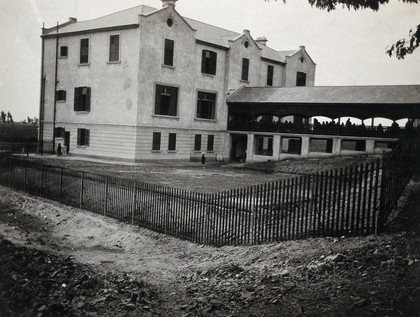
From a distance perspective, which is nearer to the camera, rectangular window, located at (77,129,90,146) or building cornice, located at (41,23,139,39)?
building cornice, located at (41,23,139,39)

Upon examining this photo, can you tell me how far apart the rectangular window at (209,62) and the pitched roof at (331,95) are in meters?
3.69

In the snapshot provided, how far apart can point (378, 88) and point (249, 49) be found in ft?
47.9

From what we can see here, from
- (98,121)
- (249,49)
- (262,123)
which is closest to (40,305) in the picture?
(98,121)

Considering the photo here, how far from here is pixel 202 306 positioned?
6.80 metres

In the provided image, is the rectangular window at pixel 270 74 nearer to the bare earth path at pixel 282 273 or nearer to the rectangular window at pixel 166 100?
the rectangular window at pixel 166 100

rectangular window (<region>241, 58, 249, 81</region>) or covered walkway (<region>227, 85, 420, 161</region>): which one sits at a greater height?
rectangular window (<region>241, 58, 249, 81</region>)

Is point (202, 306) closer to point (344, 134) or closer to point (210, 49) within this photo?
point (344, 134)

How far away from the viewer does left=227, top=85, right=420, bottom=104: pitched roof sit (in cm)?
3102

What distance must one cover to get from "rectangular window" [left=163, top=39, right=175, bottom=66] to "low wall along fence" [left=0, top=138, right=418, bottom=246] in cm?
1726

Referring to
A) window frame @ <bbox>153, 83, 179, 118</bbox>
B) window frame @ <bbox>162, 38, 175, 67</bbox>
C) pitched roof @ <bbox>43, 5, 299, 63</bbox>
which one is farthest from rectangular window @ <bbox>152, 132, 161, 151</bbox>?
pitched roof @ <bbox>43, 5, 299, 63</bbox>

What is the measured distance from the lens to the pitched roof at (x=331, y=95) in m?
31.0

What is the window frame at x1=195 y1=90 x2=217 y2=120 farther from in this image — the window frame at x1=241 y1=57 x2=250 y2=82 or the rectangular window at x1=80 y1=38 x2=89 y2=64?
the rectangular window at x1=80 y1=38 x2=89 y2=64

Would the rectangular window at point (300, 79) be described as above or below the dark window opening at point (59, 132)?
above

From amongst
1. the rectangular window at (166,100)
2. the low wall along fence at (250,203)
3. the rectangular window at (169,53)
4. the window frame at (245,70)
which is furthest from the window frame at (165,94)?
the low wall along fence at (250,203)
